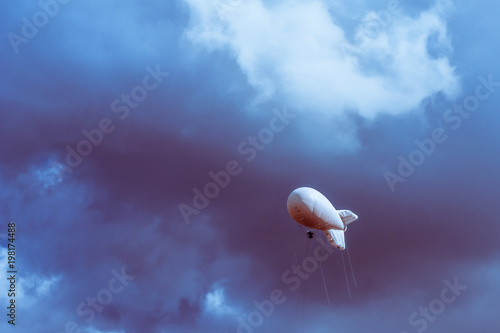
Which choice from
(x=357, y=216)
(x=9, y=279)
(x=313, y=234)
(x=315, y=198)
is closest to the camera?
(x=9, y=279)

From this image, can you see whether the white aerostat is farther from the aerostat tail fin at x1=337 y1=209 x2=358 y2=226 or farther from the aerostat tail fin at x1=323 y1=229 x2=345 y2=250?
the aerostat tail fin at x1=337 y1=209 x2=358 y2=226

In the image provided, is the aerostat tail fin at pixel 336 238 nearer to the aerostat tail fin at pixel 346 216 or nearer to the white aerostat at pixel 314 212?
the white aerostat at pixel 314 212

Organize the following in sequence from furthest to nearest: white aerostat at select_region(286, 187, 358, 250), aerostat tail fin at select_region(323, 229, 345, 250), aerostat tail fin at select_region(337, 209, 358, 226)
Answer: aerostat tail fin at select_region(337, 209, 358, 226)
aerostat tail fin at select_region(323, 229, 345, 250)
white aerostat at select_region(286, 187, 358, 250)

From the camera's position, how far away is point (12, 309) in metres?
117

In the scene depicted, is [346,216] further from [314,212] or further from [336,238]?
[314,212]

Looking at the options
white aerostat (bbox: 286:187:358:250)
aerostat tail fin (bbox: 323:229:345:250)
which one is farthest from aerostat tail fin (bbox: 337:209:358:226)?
white aerostat (bbox: 286:187:358:250)

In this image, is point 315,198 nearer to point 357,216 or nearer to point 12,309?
point 357,216

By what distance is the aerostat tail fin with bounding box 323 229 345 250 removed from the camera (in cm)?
13550

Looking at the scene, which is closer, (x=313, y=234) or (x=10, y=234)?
(x=10, y=234)

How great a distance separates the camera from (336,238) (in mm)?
136625

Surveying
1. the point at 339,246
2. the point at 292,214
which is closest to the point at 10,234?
the point at 292,214

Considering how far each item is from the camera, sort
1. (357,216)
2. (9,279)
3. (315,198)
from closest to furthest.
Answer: (9,279) → (315,198) → (357,216)

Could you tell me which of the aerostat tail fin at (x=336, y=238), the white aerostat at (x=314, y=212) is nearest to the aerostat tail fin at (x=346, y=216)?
the aerostat tail fin at (x=336, y=238)

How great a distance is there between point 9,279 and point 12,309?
304 inches
